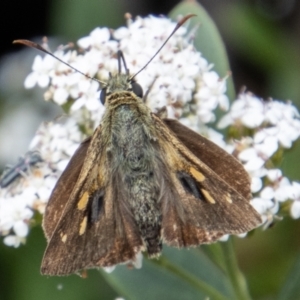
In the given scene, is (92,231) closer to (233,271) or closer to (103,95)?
(103,95)

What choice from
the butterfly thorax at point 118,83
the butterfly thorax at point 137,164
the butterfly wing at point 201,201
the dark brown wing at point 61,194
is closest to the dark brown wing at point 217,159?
the butterfly wing at point 201,201

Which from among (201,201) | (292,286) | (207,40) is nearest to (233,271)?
(292,286)

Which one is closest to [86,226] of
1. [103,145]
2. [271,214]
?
[103,145]

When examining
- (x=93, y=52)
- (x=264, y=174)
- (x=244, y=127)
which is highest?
(x=93, y=52)

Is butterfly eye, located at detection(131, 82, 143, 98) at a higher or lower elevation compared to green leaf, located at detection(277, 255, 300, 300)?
higher

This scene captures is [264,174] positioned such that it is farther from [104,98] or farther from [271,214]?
[104,98]

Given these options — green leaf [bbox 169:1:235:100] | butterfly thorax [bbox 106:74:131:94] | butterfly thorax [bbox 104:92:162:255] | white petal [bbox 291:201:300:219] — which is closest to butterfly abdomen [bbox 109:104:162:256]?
butterfly thorax [bbox 104:92:162:255]

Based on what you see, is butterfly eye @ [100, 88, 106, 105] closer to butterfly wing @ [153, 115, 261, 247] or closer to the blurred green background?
butterfly wing @ [153, 115, 261, 247]
